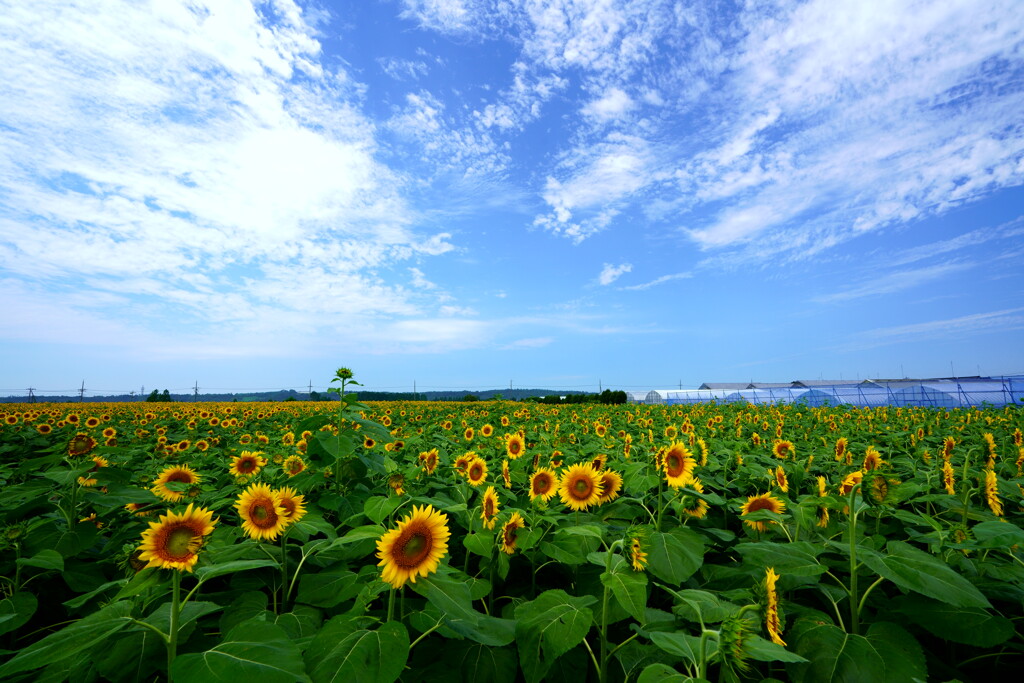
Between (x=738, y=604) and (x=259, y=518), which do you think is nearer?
(x=738, y=604)

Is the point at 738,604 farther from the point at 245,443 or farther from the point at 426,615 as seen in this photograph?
the point at 245,443

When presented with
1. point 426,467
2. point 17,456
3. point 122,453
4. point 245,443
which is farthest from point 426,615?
point 17,456

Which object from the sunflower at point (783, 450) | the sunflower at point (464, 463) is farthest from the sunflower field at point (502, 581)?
the sunflower at point (783, 450)

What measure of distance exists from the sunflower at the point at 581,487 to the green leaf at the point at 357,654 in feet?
4.67

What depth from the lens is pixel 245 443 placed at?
5.91 metres

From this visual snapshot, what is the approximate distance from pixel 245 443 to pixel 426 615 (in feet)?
17.3

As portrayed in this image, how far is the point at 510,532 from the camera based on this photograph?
2088mm

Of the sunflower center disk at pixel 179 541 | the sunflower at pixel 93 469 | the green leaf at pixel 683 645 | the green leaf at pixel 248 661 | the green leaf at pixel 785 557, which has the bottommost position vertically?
the green leaf at pixel 683 645

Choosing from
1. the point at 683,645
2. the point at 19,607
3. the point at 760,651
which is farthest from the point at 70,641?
the point at 760,651

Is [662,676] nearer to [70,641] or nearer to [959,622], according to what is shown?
[959,622]

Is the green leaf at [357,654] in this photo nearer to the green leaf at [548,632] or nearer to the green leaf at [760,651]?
the green leaf at [548,632]

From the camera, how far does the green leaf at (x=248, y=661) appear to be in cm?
110

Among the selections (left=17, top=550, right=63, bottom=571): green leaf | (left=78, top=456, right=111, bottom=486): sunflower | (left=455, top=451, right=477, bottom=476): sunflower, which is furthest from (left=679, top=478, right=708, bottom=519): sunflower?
(left=78, top=456, right=111, bottom=486): sunflower

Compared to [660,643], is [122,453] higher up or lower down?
higher up
